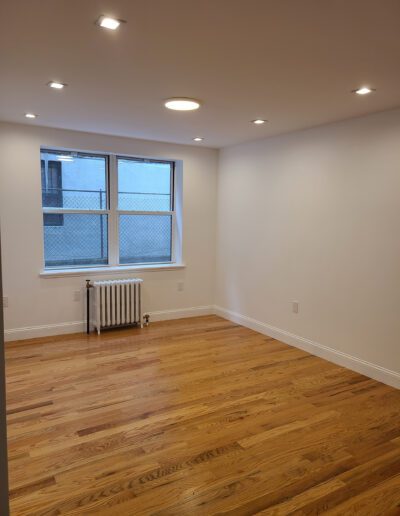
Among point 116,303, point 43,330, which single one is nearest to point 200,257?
point 116,303

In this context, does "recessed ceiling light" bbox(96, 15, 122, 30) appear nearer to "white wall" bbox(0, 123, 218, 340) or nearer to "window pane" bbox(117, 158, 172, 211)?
"white wall" bbox(0, 123, 218, 340)

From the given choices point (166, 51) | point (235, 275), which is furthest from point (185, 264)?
point (166, 51)

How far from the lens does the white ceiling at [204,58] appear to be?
1747 millimetres

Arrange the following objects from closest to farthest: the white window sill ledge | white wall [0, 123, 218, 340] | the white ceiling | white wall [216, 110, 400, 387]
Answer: the white ceiling, white wall [216, 110, 400, 387], white wall [0, 123, 218, 340], the white window sill ledge

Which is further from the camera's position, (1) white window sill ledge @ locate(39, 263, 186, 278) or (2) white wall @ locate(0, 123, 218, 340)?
(1) white window sill ledge @ locate(39, 263, 186, 278)

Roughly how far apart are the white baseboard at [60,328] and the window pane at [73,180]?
4.68 feet

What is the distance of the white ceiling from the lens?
1747 millimetres

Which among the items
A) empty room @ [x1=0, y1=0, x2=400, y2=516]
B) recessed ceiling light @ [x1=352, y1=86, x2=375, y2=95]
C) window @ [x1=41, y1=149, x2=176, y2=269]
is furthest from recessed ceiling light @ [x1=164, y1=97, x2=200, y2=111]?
window @ [x1=41, y1=149, x2=176, y2=269]

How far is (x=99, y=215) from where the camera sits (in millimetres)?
5023

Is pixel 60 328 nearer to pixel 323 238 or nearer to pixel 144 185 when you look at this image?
pixel 144 185

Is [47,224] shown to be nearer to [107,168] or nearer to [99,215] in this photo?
[99,215]

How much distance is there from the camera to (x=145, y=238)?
5.41 metres

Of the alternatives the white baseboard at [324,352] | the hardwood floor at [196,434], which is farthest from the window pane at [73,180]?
A: the white baseboard at [324,352]

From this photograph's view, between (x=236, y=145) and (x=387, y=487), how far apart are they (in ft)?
13.4
